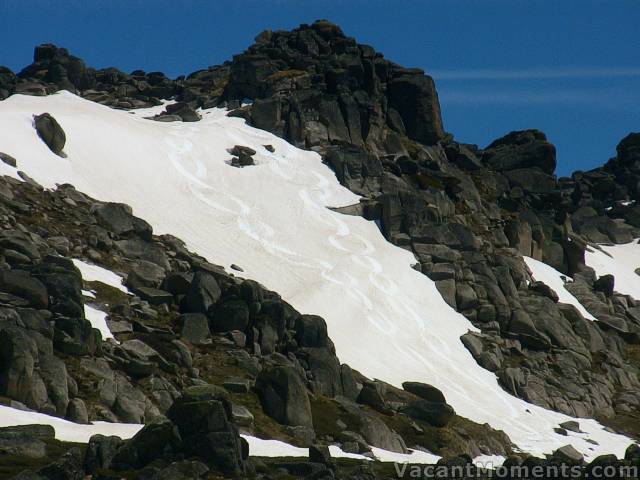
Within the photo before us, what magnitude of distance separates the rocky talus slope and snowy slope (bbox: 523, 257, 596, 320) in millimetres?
1498

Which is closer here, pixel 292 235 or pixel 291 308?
pixel 291 308

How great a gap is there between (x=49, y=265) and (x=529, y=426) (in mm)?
44395

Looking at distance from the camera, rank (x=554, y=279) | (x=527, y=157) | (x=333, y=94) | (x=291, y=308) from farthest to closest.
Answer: (x=527, y=157) < (x=333, y=94) < (x=554, y=279) < (x=291, y=308)

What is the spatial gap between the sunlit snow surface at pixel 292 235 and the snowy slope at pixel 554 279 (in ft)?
73.1

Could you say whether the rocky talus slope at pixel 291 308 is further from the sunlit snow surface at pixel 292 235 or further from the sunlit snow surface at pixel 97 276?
the sunlit snow surface at pixel 292 235

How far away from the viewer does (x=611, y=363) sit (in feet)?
362

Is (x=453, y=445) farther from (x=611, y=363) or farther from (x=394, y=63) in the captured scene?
(x=394, y=63)

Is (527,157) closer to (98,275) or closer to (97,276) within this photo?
(98,275)

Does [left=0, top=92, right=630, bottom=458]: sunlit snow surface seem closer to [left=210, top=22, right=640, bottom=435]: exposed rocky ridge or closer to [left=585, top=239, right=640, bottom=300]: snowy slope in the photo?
[left=210, top=22, right=640, bottom=435]: exposed rocky ridge

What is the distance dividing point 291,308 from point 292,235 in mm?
28398

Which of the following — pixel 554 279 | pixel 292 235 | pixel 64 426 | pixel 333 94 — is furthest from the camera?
pixel 333 94

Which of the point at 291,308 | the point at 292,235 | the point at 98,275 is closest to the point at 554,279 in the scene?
the point at 292,235

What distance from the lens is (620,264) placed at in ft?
497

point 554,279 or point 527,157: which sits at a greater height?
point 527,157
